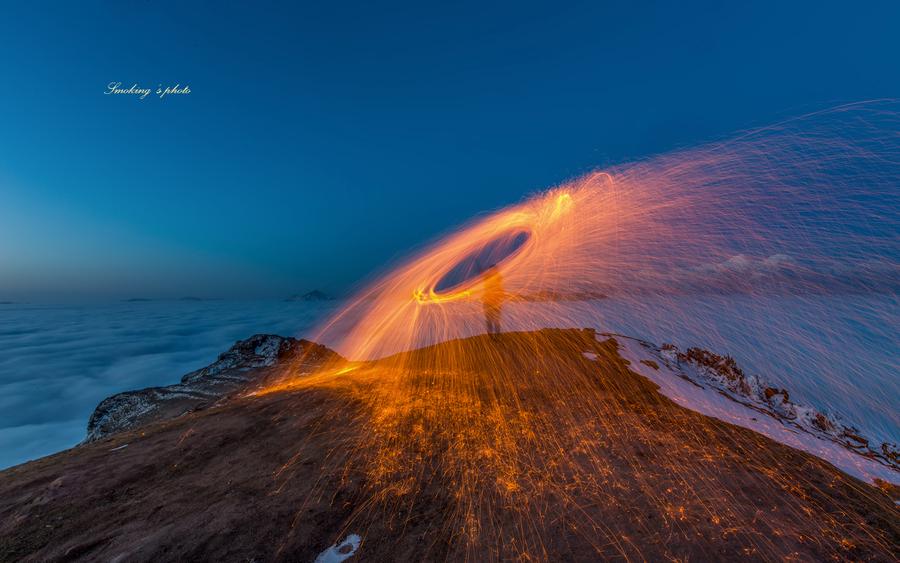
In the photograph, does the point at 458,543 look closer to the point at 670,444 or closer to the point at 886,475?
the point at 670,444

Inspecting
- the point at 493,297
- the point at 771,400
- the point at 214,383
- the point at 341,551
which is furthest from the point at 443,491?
the point at 214,383

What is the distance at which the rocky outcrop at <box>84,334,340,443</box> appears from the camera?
11.0 meters

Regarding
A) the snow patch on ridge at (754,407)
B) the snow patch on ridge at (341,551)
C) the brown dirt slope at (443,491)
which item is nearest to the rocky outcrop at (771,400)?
the snow patch on ridge at (754,407)

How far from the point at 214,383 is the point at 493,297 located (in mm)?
12962

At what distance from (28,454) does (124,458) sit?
11363 millimetres

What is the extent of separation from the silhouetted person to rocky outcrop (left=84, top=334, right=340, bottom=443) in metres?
8.45

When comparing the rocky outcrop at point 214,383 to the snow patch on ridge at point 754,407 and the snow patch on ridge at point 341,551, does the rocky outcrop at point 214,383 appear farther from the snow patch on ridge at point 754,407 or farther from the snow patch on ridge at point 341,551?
the snow patch on ridge at point 754,407

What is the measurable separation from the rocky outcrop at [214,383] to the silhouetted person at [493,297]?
8451 mm

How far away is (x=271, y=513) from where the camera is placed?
14.6 feet

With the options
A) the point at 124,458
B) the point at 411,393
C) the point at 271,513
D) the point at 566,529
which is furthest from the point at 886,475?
the point at 124,458

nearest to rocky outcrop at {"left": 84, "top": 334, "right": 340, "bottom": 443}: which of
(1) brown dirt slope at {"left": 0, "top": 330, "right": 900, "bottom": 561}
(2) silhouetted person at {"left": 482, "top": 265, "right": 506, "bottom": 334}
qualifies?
(1) brown dirt slope at {"left": 0, "top": 330, "right": 900, "bottom": 561}

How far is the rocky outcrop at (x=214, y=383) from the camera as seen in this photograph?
432 inches

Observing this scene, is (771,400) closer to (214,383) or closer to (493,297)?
(493,297)

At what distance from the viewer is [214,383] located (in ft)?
44.6
